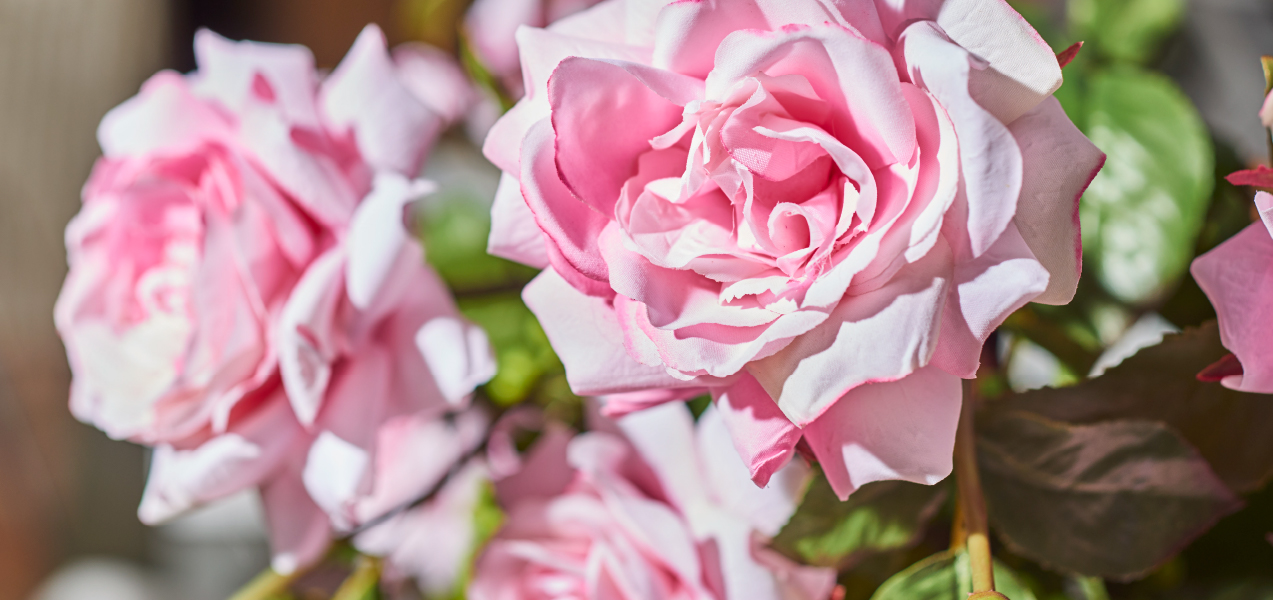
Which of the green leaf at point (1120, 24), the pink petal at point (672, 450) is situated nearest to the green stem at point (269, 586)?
the pink petal at point (672, 450)

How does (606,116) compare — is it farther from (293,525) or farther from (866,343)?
(293,525)

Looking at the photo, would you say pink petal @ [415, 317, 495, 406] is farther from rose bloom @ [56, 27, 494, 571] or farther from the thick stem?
the thick stem

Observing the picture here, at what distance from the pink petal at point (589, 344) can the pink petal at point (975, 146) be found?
0.18 ft

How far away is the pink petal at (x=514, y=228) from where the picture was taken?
0.49 ft

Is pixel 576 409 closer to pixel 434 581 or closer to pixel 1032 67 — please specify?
pixel 434 581

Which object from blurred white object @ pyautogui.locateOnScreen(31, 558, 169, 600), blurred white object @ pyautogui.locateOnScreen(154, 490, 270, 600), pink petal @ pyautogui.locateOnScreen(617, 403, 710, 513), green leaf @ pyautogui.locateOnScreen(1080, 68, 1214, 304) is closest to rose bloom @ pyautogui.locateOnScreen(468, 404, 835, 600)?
pink petal @ pyautogui.locateOnScreen(617, 403, 710, 513)

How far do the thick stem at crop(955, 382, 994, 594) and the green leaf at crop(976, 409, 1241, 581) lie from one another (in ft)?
0.06

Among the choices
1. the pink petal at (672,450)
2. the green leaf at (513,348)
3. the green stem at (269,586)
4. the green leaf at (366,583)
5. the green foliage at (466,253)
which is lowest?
the green leaf at (366,583)

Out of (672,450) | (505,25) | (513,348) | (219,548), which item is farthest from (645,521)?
(219,548)

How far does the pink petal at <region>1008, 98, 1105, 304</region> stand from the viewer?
12 cm

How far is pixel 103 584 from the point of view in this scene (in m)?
0.56

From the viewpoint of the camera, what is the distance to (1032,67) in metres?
→ 0.12

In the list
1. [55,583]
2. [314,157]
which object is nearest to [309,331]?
[314,157]

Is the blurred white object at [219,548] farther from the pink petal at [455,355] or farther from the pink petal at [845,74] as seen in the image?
the pink petal at [845,74]
